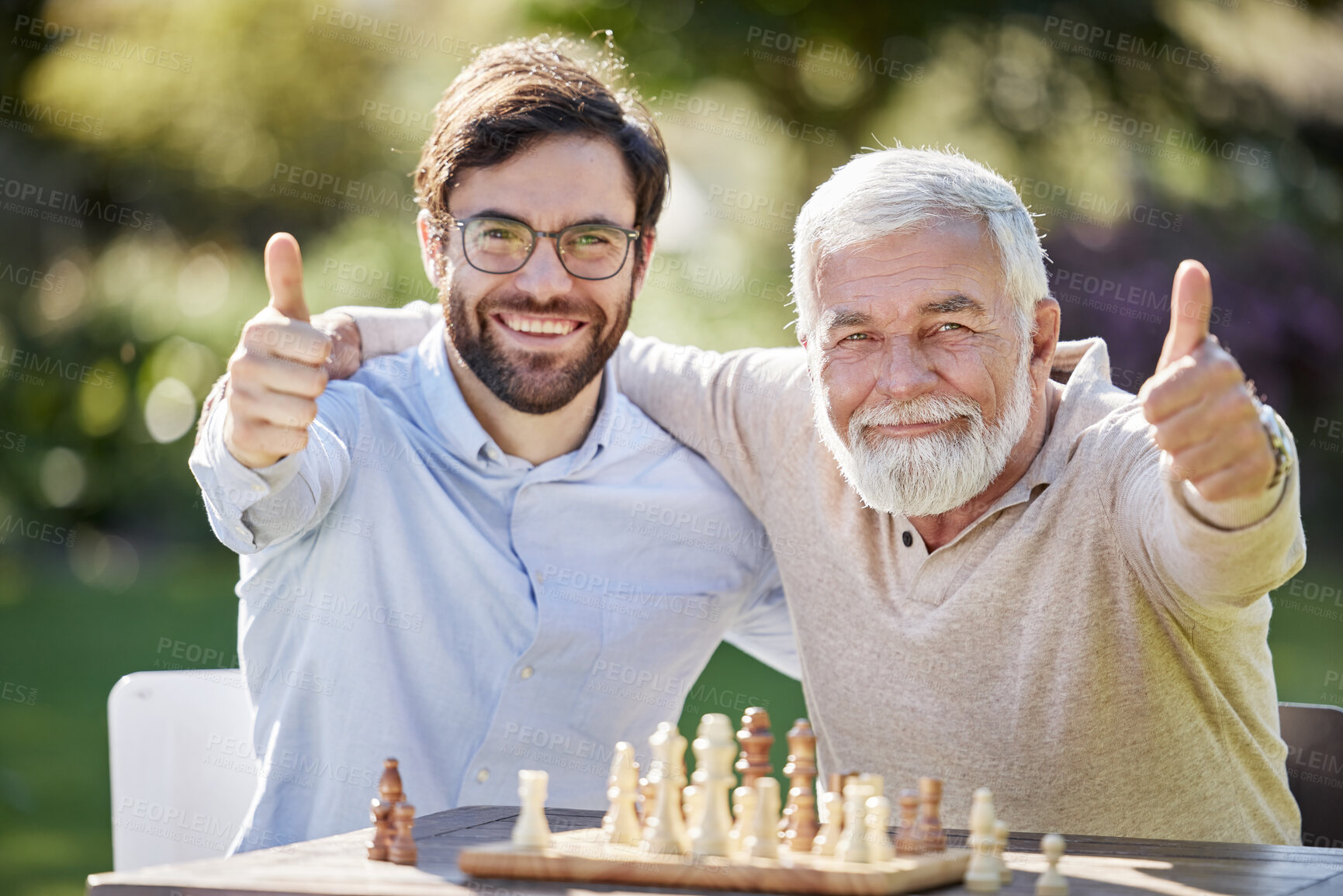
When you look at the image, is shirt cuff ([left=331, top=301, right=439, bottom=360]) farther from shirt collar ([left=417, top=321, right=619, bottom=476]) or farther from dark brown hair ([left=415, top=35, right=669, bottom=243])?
dark brown hair ([left=415, top=35, right=669, bottom=243])

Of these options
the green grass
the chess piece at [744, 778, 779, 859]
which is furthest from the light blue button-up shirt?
the green grass

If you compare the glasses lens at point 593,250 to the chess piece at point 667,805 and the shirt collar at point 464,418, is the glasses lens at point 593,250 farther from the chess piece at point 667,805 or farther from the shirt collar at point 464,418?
the chess piece at point 667,805

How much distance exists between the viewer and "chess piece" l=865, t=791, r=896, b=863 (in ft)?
6.89

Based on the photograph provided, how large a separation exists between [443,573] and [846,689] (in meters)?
1.03

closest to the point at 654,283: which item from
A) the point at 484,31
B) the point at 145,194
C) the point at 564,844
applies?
the point at 484,31

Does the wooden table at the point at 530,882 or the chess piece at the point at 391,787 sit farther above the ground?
the chess piece at the point at 391,787

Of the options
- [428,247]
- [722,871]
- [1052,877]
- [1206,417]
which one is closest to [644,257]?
[428,247]

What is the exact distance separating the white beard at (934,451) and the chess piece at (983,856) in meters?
1.05

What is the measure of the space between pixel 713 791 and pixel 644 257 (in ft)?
6.42

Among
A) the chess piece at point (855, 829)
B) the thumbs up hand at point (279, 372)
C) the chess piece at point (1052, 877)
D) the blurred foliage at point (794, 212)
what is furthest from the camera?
the blurred foliage at point (794, 212)

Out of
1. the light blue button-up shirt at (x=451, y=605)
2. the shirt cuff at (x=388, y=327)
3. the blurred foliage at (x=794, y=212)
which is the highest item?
the blurred foliage at (x=794, y=212)

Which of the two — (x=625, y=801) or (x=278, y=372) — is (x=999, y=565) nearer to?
(x=625, y=801)

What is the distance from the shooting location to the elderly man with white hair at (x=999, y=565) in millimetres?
2990

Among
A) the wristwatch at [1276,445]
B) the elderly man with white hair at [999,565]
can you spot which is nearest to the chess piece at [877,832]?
the wristwatch at [1276,445]
